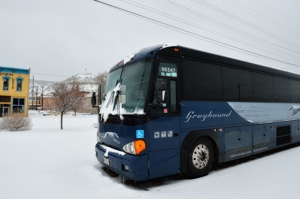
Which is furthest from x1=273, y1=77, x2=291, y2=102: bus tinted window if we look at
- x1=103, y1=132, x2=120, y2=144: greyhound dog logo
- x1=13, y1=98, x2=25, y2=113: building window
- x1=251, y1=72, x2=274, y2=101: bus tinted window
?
x1=13, y1=98, x2=25, y2=113: building window

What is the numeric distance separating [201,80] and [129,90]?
2102mm

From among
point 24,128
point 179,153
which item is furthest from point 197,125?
point 24,128

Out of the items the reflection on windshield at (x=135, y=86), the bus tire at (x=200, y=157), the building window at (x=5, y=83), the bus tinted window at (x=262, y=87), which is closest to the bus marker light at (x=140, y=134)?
the reflection on windshield at (x=135, y=86)

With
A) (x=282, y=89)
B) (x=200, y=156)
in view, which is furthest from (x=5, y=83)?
(x=282, y=89)

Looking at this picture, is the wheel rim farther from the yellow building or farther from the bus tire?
the yellow building

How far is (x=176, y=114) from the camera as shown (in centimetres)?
512

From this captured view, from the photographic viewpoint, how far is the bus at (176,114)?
15.4 feet

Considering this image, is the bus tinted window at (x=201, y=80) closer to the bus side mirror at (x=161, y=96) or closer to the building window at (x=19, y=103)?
the bus side mirror at (x=161, y=96)

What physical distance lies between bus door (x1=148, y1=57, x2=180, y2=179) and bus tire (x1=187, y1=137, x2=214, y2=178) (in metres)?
0.45

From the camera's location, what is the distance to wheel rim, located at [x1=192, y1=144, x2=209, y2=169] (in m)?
5.46

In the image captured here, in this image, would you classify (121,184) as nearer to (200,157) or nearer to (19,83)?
(200,157)

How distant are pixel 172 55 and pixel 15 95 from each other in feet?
134

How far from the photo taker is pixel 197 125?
553 centimetres

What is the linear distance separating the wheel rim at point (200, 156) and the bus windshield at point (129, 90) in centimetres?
204
